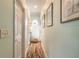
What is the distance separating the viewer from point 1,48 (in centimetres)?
140

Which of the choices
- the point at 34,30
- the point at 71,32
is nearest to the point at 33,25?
the point at 34,30

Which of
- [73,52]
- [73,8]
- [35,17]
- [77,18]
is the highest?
[35,17]

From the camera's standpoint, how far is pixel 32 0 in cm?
513

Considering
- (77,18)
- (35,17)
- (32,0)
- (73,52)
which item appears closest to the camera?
(77,18)

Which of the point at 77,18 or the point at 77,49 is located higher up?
the point at 77,18

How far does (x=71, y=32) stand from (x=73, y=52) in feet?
0.85

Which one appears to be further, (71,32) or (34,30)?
(34,30)

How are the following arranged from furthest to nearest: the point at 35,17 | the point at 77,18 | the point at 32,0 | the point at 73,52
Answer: the point at 35,17
the point at 32,0
the point at 73,52
the point at 77,18

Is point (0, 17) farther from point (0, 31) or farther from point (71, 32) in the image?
point (71, 32)

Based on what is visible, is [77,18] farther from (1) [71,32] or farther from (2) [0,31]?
(2) [0,31]

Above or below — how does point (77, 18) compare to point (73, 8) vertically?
below

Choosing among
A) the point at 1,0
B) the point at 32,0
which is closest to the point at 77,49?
the point at 1,0

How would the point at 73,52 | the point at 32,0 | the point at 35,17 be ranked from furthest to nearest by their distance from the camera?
the point at 35,17
the point at 32,0
the point at 73,52

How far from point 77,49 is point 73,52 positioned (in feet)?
0.43
